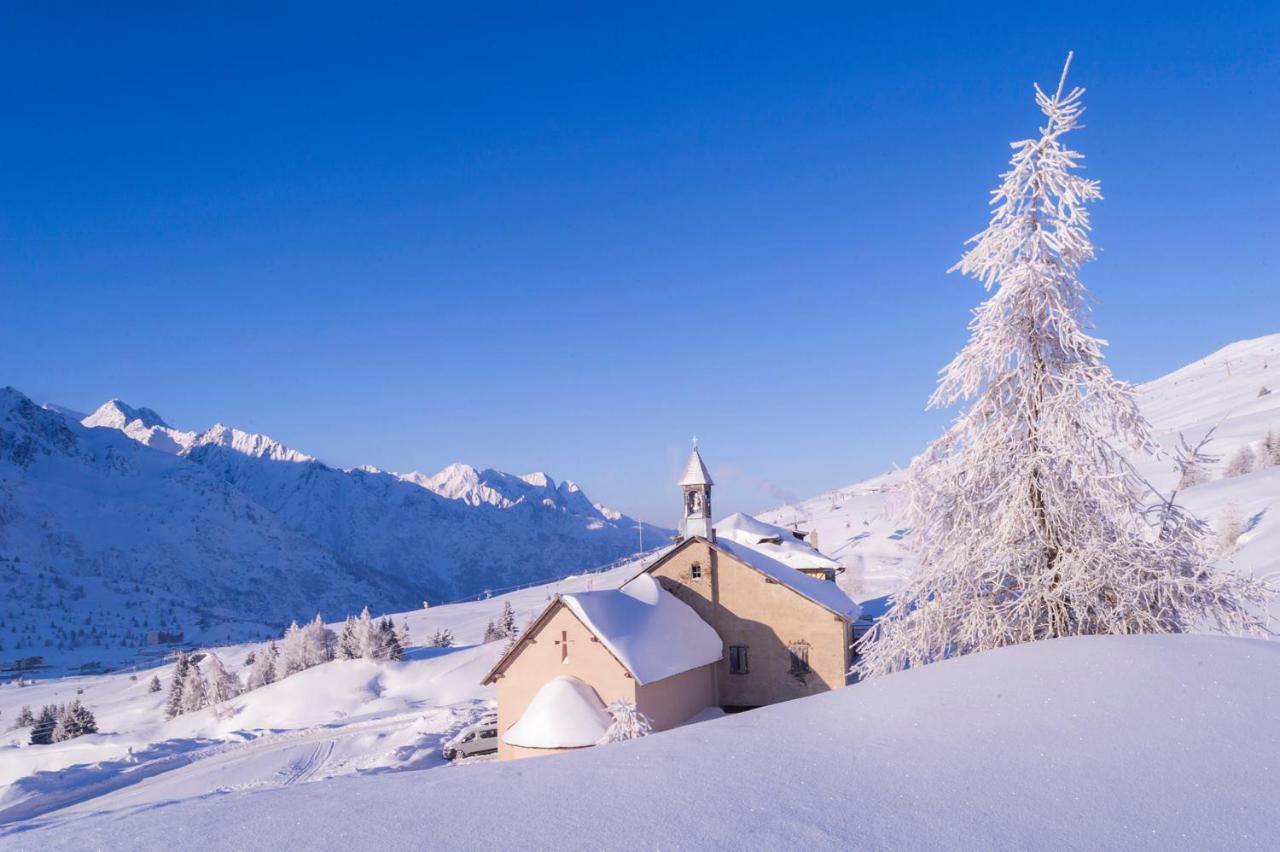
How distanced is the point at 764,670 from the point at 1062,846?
27.7 metres

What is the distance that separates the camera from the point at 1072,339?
1156 cm

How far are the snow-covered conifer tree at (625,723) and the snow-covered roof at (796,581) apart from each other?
9.18m

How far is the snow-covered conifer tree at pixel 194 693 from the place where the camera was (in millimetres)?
63594

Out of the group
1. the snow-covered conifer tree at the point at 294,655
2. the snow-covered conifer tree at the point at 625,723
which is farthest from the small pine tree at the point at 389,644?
the snow-covered conifer tree at the point at 625,723

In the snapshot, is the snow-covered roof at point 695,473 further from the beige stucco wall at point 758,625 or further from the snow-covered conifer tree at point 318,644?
the snow-covered conifer tree at point 318,644

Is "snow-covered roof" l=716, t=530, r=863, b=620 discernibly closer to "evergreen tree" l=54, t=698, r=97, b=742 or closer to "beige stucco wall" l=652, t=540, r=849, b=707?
"beige stucco wall" l=652, t=540, r=849, b=707

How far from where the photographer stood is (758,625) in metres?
32.3

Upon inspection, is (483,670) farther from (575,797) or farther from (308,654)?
(575,797)

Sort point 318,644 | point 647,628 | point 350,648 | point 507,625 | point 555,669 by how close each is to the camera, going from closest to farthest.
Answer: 1. point 555,669
2. point 647,628
3. point 350,648
4. point 318,644
5. point 507,625

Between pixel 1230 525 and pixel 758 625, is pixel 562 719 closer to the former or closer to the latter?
pixel 758 625

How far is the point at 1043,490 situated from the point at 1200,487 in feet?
232

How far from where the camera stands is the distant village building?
26.3 m

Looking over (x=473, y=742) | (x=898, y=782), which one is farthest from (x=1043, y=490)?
(x=473, y=742)

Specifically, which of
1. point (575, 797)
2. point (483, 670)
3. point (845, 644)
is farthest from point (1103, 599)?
point (483, 670)
